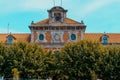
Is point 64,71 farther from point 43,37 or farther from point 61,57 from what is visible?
point 43,37


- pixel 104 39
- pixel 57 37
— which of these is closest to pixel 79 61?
pixel 57 37

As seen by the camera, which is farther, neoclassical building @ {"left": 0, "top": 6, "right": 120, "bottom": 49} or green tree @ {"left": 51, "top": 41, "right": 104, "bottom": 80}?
neoclassical building @ {"left": 0, "top": 6, "right": 120, "bottom": 49}

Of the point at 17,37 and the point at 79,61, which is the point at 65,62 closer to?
the point at 79,61

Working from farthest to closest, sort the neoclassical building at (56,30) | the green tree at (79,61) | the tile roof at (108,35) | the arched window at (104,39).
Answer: the tile roof at (108,35) < the arched window at (104,39) < the neoclassical building at (56,30) < the green tree at (79,61)

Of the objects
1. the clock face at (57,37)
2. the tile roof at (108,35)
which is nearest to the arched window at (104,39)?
the tile roof at (108,35)

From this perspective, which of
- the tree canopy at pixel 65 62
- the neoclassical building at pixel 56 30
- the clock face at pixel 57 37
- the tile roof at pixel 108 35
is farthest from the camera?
the tile roof at pixel 108 35

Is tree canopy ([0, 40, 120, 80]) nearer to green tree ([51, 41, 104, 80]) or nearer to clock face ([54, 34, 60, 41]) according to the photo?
green tree ([51, 41, 104, 80])

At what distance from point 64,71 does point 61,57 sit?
2514mm

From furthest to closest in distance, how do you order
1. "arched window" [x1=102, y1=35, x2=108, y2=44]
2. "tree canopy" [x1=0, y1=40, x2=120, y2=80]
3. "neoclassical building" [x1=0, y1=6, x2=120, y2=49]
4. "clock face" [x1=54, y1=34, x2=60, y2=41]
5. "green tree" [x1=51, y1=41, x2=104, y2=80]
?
"arched window" [x1=102, y1=35, x2=108, y2=44]
"clock face" [x1=54, y1=34, x2=60, y2=41]
"neoclassical building" [x1=0, y1=6, x2=120, y2=49]
"tree canopy" [x1=0, y1=40, x2=120, y2=80]
"green tree" [x1=51, y1=41, x2=104, y2=80]

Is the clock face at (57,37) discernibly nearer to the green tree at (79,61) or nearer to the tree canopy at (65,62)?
the tree canopy at (65,62)

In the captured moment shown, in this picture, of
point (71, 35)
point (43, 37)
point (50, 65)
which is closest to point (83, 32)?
point (71, 35)

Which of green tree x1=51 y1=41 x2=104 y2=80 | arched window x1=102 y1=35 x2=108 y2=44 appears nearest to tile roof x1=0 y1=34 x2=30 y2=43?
arched window x1=102 y1=35 x2=108 y2=44

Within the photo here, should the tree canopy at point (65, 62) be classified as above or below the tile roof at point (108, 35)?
below

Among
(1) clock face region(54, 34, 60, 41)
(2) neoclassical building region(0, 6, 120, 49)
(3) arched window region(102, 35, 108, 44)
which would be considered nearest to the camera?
(2) neoclassical building region(0, 6, 120, 49)
